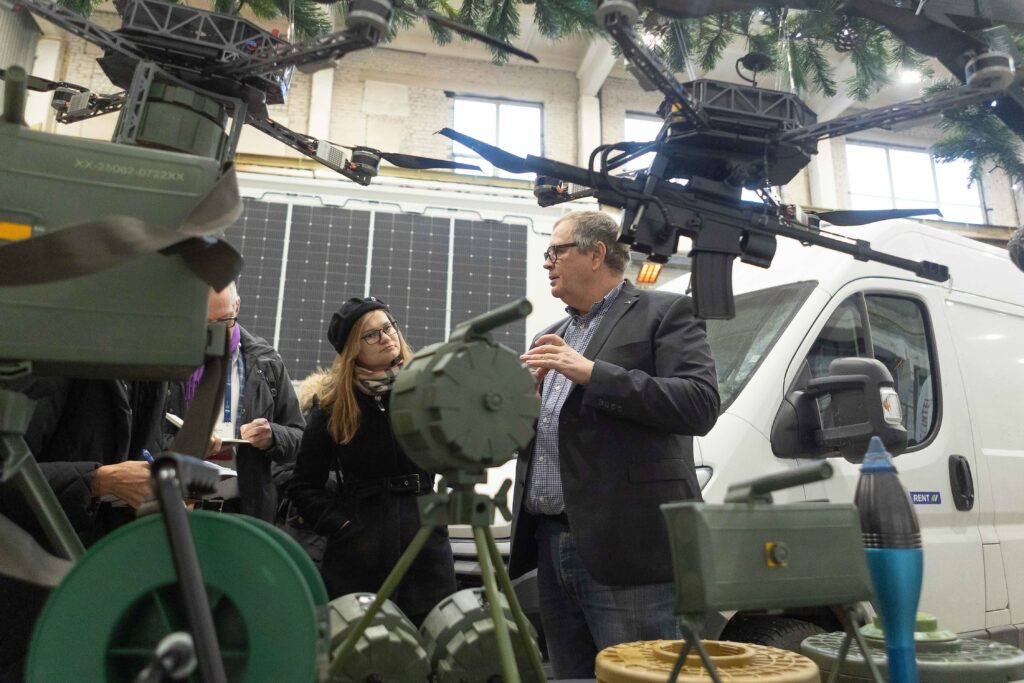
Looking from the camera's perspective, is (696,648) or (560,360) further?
(560,360)

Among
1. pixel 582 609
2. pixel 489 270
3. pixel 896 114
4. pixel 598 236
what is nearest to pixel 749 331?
pixel 598 236

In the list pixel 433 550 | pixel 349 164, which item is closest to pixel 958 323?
pixel 433 550

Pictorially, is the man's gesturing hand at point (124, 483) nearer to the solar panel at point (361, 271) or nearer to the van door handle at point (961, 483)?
the van door handle at point (961, 483)

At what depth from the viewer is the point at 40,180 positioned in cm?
93

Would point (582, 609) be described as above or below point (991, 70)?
below

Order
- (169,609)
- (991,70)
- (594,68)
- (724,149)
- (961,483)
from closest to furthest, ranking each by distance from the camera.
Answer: (169,609) → (991,70) → (724,149) → (961,483) → (594,68)

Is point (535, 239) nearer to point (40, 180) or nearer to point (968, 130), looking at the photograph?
point (968, 130)

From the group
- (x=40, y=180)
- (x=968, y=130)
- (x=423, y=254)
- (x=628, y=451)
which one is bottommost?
(x=628, y=451)

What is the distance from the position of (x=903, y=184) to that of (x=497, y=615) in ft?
35.1

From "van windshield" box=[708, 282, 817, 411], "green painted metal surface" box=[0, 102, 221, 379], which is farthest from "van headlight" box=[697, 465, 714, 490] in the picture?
"green painted metal surface" box=[0, 102, 221, 379]

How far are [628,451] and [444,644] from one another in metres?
0.92

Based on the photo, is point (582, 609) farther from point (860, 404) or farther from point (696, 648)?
point (696, 648)

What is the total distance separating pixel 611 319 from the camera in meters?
2.09

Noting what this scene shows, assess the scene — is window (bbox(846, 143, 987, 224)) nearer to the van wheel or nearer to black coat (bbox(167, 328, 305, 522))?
the van wheel
